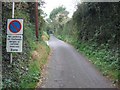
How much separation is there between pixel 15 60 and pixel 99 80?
417 centimetres

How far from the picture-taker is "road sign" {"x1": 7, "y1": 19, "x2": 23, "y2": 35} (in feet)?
32.1

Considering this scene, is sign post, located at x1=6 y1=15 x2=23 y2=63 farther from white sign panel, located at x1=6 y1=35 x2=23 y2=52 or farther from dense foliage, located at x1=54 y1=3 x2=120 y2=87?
dense foliage, located at x1=54 y1=3 x2=120 y2=87

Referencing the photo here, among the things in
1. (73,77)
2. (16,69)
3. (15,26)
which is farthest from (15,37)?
(73,77)

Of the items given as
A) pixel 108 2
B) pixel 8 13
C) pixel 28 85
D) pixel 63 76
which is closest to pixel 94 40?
pixel 108 2

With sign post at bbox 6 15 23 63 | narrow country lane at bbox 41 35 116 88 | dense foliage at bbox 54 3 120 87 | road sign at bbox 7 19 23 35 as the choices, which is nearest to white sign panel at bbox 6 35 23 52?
sign post at bbox 6 15 23 63

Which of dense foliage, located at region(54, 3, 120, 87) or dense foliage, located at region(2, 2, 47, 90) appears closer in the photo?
dense foliage, located at region(2, 2, 47, 90)

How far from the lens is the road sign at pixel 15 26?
32.1 feet

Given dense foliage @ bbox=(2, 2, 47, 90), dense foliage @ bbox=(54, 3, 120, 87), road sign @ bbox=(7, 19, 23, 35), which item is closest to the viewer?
dense foliage @ bbox=(2, 2, 47, 90)

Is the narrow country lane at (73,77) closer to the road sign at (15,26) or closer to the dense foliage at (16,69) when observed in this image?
the dense foliage at (16,69)

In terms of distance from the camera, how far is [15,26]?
9.82 metres

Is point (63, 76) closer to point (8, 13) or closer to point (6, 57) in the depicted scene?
point (6, 57)

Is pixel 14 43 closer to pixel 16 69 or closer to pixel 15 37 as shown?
pixel 15 37

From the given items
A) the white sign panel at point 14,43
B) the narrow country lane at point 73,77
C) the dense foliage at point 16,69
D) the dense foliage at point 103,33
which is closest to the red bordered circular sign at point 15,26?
the white sign panel at point 14,43

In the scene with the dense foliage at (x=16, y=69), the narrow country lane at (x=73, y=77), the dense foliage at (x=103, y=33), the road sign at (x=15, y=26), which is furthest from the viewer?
the dense foliage at (x=103, y=33)
